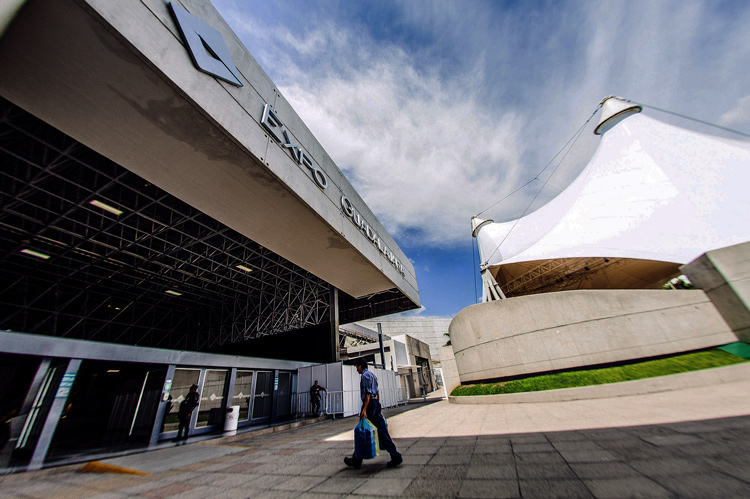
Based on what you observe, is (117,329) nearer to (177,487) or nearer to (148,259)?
(148,259)

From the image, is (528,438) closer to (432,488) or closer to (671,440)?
(671,440)

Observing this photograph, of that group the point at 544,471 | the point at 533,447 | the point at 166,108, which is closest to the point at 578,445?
the point at 533,447

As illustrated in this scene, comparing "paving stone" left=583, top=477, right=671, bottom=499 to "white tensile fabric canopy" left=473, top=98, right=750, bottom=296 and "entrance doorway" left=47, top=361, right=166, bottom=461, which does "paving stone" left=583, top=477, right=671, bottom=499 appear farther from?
"white tensile fabric canopy" left=473, top=98, right=750, bottom=296

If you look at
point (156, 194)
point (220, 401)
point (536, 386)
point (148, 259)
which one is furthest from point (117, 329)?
point (536, 386)

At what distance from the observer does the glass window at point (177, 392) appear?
395 inches

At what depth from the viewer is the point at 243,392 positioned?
519 inches

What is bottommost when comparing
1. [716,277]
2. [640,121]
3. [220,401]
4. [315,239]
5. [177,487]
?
[177,487]

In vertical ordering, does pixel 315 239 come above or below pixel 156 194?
below

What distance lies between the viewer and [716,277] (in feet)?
33.9

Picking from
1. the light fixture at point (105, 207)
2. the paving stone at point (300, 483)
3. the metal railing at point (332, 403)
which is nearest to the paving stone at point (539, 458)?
the paving stone at point (300, 483)

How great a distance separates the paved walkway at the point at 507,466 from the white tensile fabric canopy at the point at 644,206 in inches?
551

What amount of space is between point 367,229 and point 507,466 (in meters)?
13.1

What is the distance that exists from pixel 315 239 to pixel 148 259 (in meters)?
15.1

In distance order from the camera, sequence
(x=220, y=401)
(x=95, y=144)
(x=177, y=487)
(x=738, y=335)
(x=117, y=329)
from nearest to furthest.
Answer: (x=177, y=487)
(x=95, y=144)
(x=738, y=335)
(x=220, y=401)
(x=117, y=329)
